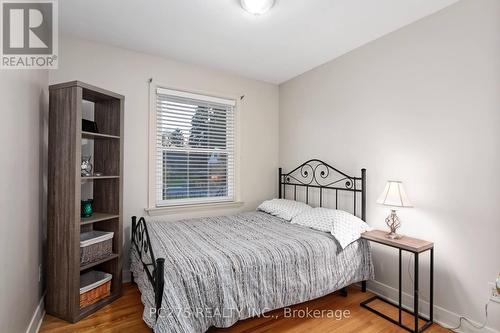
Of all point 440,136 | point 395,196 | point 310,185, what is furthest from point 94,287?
point 440,136

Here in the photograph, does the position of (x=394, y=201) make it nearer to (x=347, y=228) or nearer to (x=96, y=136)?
(x=347, y=228)

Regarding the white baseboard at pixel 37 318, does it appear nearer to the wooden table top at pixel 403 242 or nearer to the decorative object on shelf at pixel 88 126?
the decorative object on shelf at pixel 88 126

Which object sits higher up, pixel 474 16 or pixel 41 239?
pixel 474 16

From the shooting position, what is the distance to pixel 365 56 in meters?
2.68

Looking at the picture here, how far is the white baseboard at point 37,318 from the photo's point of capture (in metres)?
1.80

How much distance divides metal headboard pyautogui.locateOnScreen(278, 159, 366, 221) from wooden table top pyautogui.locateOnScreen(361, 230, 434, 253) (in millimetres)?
337

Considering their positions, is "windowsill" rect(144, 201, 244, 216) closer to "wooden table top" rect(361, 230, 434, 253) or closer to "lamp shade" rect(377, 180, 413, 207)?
"wooden table top" rect(361, 230, 434, 253)

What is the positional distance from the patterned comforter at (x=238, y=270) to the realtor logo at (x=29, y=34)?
5.12 ft

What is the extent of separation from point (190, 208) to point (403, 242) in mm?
2258

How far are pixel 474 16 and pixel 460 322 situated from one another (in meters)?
2.30

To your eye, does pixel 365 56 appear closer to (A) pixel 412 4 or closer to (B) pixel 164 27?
A: (A) pixel 412 4

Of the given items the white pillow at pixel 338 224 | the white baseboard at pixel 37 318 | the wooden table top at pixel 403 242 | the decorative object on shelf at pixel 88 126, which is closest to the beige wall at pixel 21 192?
the white baseboard at pixel 37 318

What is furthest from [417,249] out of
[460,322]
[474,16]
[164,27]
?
[164,27]

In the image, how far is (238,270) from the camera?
1.75 meters
